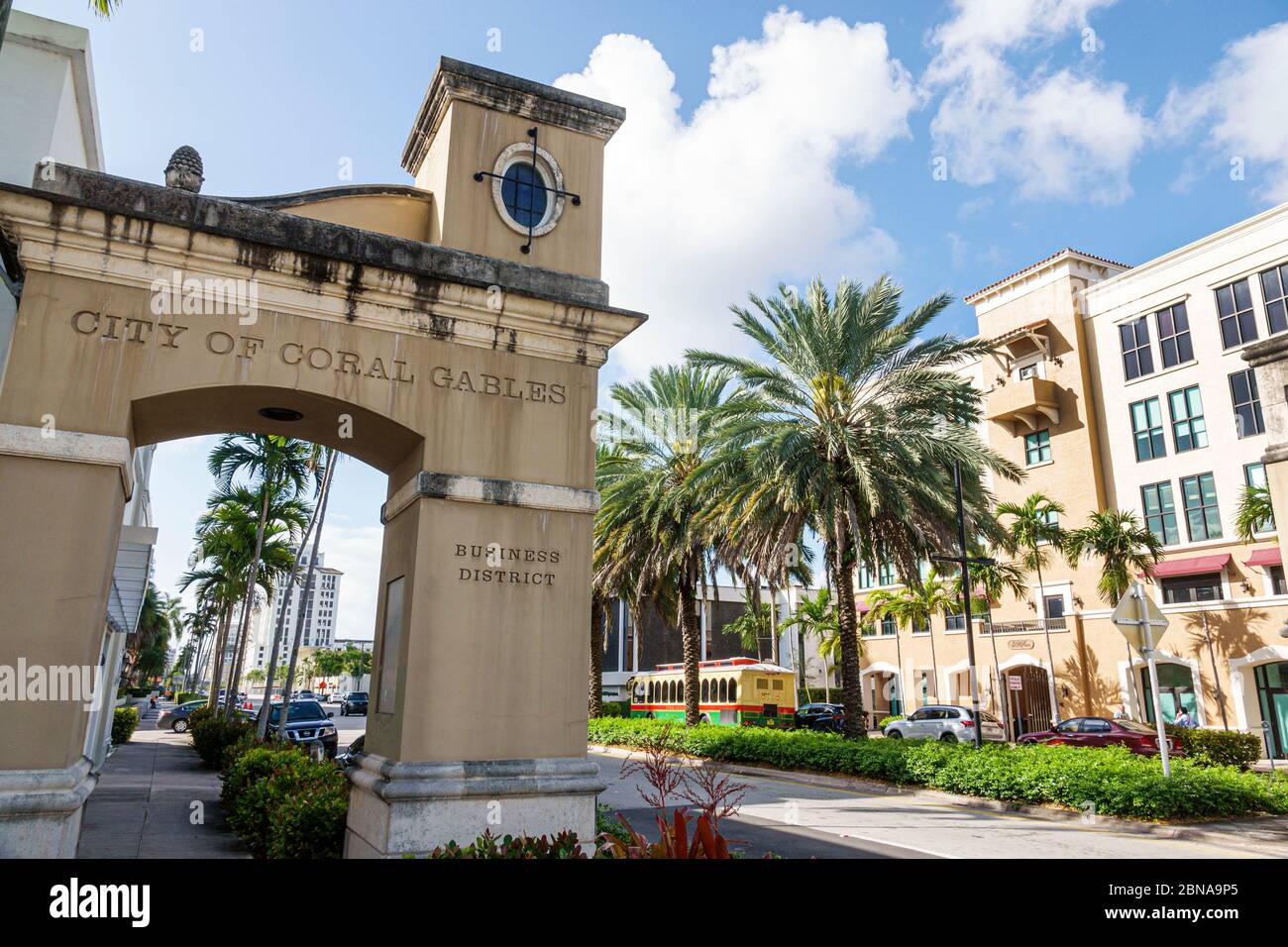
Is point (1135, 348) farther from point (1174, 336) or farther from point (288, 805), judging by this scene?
point (288, 805)

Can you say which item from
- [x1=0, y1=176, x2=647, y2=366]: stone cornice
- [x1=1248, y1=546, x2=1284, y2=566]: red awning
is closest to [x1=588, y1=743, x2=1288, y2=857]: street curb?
[x1=0, y1=176, x2=647, y2=366]: stone cornice

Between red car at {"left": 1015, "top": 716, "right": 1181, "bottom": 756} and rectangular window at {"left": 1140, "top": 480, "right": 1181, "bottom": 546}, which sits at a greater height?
rectangular window at {"left": 1140, "top": 480, "right": 1181, "bottom": 546}

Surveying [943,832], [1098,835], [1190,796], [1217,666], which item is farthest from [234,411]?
[1217,666]

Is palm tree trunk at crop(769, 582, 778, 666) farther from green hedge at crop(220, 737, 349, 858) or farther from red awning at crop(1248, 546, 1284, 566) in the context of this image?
red awning at crop(1248, 546, 1284, 566)

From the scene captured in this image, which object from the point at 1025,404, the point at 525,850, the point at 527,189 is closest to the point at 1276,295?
the point at 1025,404

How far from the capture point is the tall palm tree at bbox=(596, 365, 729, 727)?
2641 cm

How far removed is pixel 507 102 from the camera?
9.12 m

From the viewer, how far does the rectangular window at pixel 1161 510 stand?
35.0m

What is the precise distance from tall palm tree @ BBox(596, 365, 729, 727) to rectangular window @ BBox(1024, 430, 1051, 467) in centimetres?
2059

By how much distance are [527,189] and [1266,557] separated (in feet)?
107

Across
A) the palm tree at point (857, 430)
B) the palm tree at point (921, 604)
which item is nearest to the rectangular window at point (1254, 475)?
the palm tree at point (921, 604)

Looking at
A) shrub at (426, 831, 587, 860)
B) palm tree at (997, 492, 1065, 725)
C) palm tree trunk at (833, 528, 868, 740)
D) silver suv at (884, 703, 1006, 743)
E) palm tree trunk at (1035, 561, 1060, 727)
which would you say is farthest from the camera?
palm tree trunk at (1035, 561, 1060, 727)
